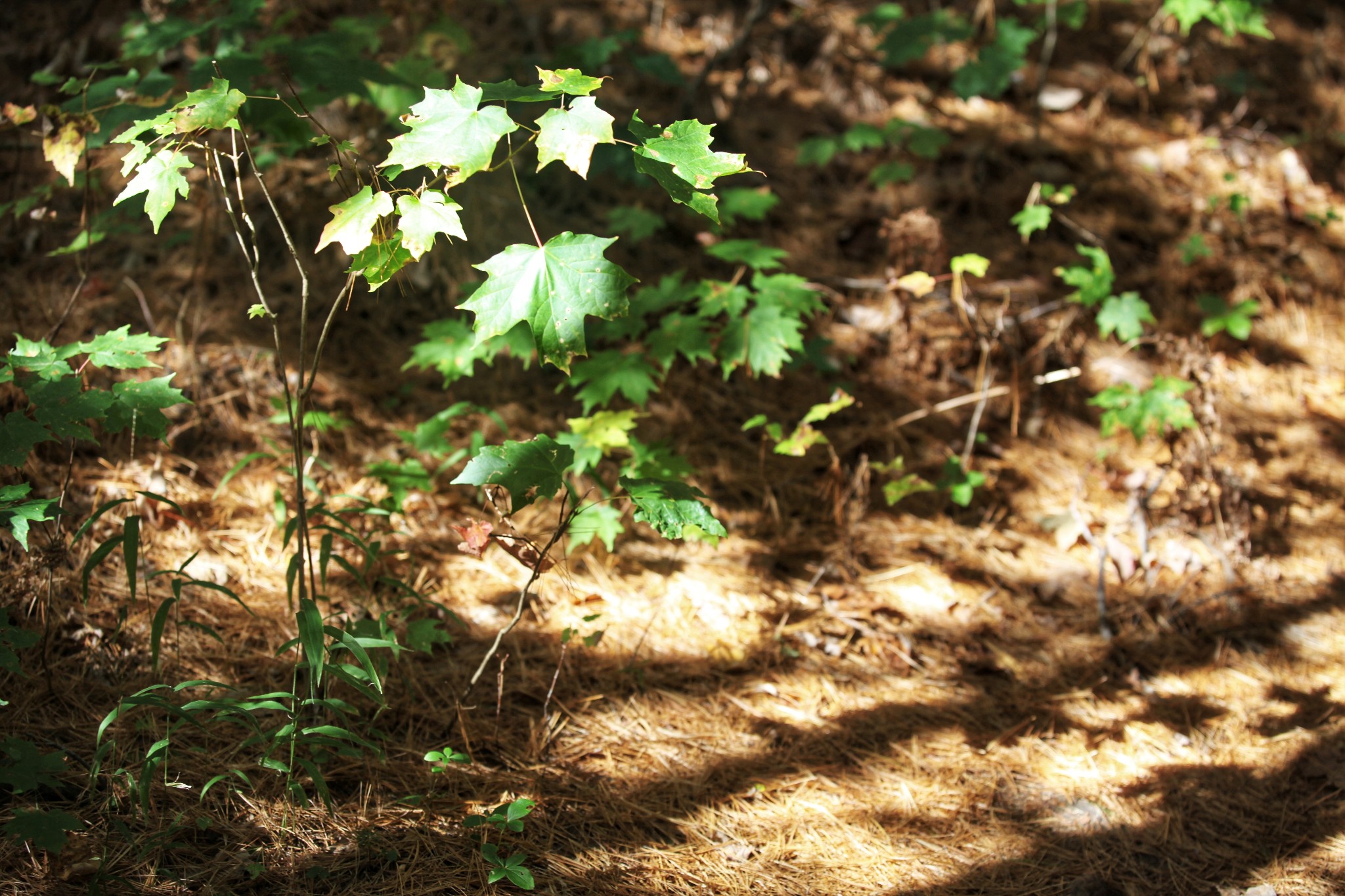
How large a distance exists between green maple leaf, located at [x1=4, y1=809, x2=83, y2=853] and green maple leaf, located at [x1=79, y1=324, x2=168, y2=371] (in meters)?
0.90

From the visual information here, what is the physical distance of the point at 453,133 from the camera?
138 centimetres

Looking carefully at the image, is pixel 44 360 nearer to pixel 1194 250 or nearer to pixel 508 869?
pixel 508 869

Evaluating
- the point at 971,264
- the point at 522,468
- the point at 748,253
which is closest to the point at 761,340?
the point at 748,253

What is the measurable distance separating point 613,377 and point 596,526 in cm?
45

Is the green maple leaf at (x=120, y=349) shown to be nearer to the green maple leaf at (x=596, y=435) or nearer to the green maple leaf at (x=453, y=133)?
the green maple leaf at (x=453, y=133)

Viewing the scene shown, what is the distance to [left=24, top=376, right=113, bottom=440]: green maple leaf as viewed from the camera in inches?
65.7

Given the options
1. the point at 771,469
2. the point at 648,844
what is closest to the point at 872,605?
the point at 771,469

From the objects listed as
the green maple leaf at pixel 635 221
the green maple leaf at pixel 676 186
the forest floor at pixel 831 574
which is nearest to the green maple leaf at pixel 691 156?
the green maple leaf at pixel 676 186

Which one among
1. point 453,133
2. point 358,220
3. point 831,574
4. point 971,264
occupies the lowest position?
point 831,574

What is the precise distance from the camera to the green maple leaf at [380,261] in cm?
144

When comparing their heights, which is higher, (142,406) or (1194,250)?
(142,406)

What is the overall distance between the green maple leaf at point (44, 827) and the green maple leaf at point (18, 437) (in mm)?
643

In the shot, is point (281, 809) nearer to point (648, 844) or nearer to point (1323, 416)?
point (648, 844)

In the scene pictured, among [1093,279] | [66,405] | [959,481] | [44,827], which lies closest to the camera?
[44,827]
